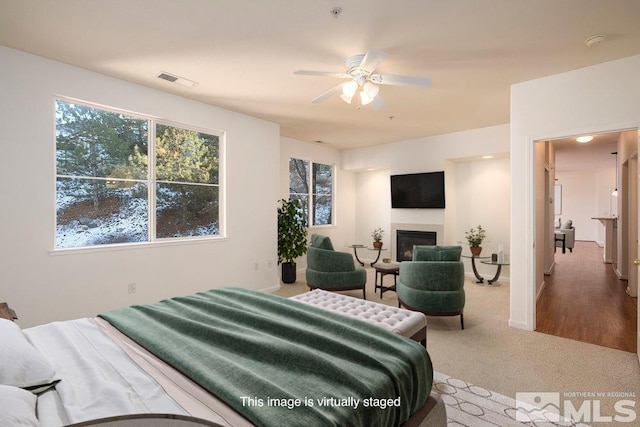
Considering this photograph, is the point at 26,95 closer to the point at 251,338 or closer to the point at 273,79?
the point at 273,79

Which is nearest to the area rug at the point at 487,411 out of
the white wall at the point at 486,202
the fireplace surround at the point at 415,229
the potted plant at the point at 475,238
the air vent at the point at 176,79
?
the potted plant at the point at 475,238

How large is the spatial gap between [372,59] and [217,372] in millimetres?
2399

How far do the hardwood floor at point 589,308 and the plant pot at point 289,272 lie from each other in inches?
149

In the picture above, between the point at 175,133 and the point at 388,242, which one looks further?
the point at 388,242

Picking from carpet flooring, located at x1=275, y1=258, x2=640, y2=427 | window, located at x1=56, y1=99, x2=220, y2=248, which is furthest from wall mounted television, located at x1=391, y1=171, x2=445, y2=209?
window, located at x1=56, y1=99, x2=220, y2=248

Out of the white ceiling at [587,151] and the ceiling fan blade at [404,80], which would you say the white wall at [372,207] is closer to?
the white ceiling at [587,151]

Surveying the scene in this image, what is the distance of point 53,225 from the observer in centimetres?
315

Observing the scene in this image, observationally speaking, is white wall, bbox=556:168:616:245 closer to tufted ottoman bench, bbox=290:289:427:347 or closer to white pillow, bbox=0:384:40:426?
tufted ottoman bench, bbox=290:289:427:347

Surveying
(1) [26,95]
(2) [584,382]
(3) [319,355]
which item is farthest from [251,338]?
(1) [26,95]

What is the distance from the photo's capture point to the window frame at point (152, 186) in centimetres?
321

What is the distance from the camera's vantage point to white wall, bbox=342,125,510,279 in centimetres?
590

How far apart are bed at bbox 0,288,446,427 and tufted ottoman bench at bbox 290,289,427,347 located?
43 centimetres

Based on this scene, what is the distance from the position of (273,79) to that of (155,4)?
4.74ft

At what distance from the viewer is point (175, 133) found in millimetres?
4234
